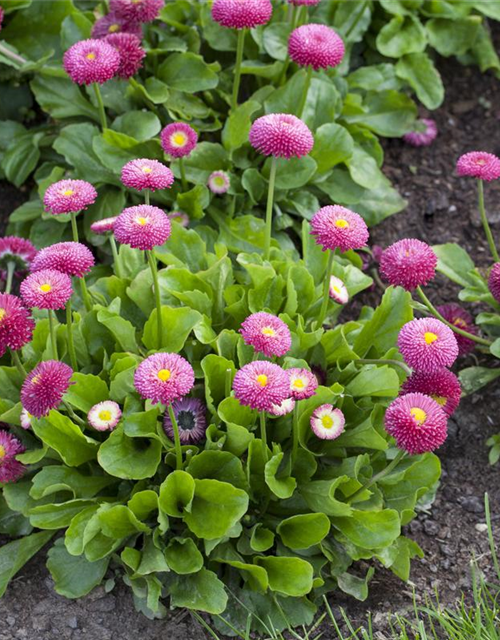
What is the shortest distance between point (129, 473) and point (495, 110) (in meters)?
3.29

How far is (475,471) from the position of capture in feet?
12.1

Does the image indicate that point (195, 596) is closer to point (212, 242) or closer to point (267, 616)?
point (267, 616)

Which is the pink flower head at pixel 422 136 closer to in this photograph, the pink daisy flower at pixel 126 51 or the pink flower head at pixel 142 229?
the pink daisy flower at pixel 126 51

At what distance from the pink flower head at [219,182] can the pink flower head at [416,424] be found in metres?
1.73

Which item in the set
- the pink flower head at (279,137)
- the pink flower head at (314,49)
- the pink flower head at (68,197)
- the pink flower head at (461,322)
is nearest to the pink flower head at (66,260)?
the pink flower head at (68,197)

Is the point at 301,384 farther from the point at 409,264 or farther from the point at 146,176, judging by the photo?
the point at 146,176

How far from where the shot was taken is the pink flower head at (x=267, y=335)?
2756 millimetres

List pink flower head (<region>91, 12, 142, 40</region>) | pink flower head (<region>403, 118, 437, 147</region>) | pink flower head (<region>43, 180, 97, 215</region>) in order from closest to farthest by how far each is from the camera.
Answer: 1. pink flower head (<region>43, 180, 97, 215</region>)
2. pink flower head (<region>91, 12, 142, 40</region>)
3. pink flower head (<region>403, 118, 437, 147</region>)

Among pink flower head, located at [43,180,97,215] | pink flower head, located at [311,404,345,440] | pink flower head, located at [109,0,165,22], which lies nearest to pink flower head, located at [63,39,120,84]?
pink flower head, located at [109,0,165,22]

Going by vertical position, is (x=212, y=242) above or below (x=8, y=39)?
below

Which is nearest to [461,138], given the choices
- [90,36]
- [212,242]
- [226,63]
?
[226,63]

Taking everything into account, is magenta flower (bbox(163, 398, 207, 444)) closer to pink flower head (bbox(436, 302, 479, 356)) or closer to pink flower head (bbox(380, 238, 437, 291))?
pink flower head (bbox(380, 238, 437, 291))

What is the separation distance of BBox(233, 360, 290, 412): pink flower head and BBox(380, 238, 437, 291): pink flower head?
2.11ft

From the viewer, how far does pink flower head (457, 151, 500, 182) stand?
3488mm
